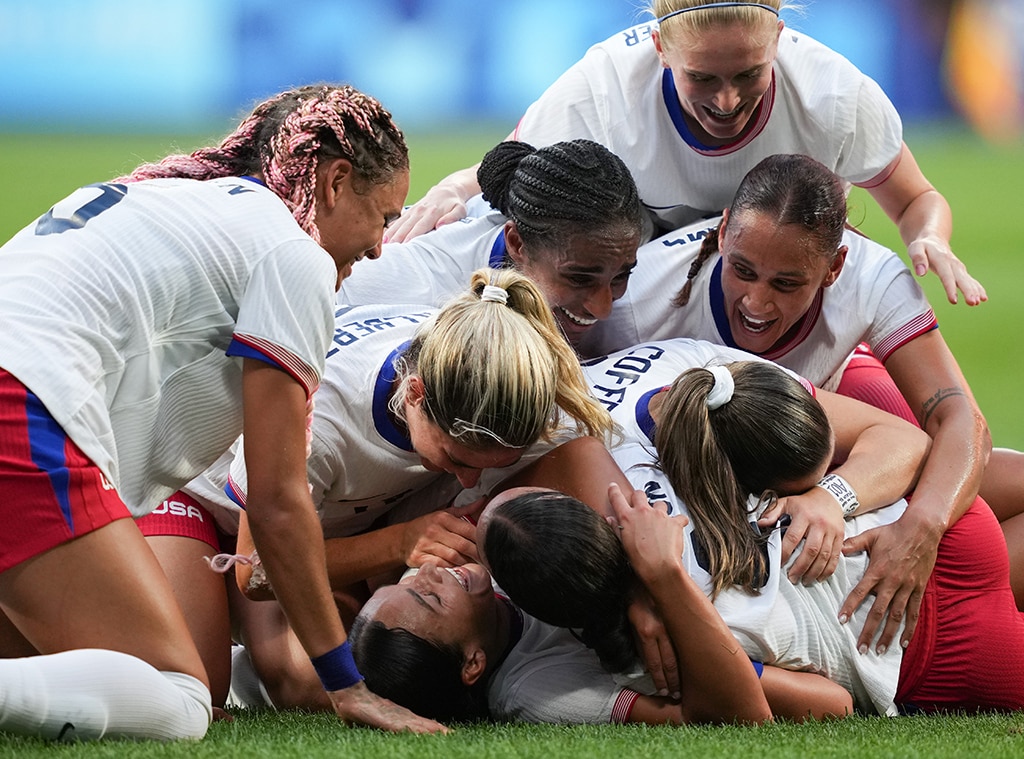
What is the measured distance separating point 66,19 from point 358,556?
295 inches

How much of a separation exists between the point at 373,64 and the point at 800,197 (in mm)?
6390

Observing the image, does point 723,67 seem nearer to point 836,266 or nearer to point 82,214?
point 836,266

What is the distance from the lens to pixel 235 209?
2.54 m

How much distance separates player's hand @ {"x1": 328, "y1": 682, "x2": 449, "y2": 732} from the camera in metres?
2.52

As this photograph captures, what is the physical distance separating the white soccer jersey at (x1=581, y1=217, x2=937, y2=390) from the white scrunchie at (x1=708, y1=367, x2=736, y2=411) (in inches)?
26.2

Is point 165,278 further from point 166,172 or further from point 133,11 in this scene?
point 133,11

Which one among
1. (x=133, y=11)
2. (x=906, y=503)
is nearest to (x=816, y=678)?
(x=906, y=503)

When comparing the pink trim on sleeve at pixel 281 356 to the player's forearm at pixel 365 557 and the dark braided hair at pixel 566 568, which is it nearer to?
the dark braided hair at pixel 566 568

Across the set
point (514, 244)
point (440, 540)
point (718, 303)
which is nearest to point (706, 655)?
point (440, 540)

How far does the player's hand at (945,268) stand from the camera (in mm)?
3574

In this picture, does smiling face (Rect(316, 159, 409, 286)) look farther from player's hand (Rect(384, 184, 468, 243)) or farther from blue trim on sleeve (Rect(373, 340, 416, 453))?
player's hand (Rect(384, 184, 468, 243))

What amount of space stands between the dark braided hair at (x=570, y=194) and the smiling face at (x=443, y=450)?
78 centimetres

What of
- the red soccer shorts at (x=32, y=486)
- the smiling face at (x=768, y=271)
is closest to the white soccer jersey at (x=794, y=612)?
the smiling face at (x=768, y=271)

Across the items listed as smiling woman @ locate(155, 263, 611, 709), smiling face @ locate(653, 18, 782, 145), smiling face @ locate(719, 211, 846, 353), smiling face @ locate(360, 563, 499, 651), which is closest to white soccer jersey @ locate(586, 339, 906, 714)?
smiling woman @ locate(155, 263, 611, 709)
